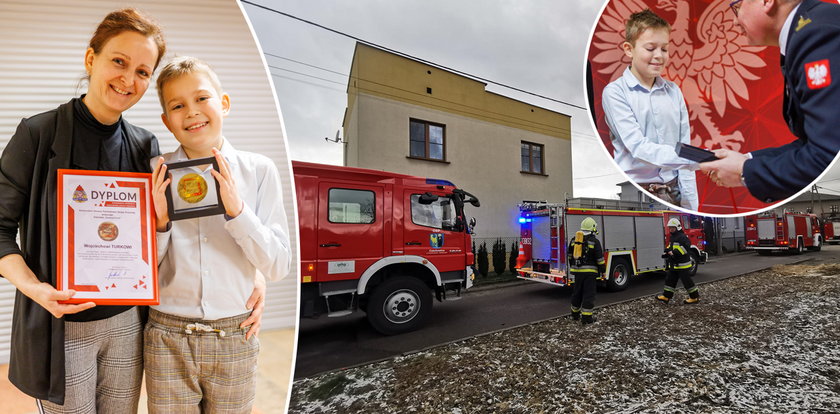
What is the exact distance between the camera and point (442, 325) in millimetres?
3129

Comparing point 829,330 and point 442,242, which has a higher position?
point 442,242

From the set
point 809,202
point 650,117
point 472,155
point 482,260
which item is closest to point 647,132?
point 650,117

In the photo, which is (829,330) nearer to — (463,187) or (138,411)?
(463,187)

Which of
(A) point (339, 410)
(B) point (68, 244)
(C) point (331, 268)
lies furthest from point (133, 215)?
(C) point (331, 268)

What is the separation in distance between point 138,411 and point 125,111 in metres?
0.52

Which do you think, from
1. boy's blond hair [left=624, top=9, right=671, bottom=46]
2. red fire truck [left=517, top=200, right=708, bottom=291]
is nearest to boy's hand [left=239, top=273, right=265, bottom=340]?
boy's blond hair [left=624, top=9, right=671, bottom=46]

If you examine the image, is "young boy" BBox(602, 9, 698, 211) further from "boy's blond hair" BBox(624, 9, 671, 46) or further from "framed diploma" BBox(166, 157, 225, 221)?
"framed diploma" BBox(166, 157, 225, 221)

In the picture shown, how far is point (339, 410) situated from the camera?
189 centimetres

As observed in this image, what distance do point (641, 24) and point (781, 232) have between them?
908cm

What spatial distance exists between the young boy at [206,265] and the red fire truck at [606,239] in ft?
11.5

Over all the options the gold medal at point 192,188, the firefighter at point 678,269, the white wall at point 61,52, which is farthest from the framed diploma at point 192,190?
the firefighter at point 678,269

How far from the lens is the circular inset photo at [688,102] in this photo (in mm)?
806

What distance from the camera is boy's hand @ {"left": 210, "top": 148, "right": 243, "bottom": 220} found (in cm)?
52

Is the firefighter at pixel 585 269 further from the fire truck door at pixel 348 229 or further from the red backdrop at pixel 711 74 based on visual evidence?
the red backdrop at pixel 711 74
